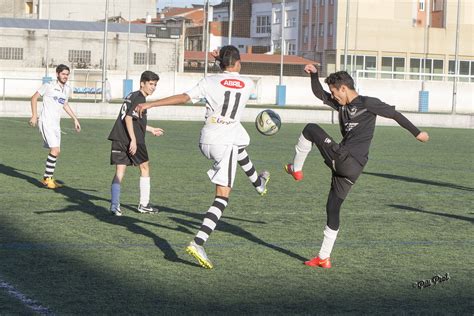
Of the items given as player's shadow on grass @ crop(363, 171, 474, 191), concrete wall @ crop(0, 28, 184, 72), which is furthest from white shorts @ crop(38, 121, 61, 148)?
concrete wall @ crop(0, 28, 184, 72)

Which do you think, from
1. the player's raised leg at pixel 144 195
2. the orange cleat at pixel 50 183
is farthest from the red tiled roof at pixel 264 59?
the player's raised leg at pixel 144 195

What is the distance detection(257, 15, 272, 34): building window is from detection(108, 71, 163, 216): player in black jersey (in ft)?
289

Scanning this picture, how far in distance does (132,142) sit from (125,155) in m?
0.57

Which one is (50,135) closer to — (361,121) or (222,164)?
(222,164)

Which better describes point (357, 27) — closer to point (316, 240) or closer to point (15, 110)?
point (15, 110)

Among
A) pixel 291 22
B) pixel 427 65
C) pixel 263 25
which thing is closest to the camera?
pixel 427 65

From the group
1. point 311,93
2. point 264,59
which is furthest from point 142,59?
point 311,93

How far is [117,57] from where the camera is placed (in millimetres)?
75688

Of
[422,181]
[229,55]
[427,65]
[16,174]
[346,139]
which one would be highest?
[427,65]

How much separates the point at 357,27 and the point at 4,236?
237 ft

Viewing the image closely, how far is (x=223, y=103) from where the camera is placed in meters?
9.50

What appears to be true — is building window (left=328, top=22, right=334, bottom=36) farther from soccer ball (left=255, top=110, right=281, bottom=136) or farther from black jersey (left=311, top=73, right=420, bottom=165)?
black jersey (left=311, top=73, right=420, bottom=165)

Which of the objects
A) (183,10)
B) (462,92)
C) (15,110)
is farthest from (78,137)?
(183,10)

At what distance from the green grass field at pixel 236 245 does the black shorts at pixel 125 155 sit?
647mm
